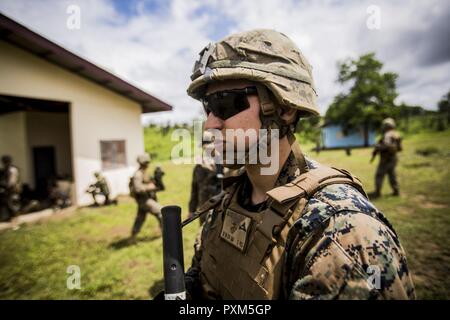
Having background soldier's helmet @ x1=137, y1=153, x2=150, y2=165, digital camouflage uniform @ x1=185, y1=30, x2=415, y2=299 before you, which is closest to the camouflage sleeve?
digital camouflage uniform @ x1=185, y1=30, x2=415, y2=299

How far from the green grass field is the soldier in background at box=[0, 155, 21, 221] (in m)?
1.33

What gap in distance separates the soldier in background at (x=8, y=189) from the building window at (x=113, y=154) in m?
3.13

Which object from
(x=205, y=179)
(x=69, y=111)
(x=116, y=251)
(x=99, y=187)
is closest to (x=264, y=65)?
(x=205, y=179)

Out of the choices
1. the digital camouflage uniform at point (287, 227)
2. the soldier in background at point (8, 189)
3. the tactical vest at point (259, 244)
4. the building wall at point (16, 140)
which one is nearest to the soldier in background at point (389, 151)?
the digital camouflage uniform at point (287, 227)

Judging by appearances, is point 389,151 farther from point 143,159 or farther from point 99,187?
point 99,187

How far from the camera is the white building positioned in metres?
8.65

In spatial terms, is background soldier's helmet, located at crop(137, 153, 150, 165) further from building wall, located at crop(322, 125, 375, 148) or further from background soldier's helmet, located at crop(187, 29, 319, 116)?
building wall, located at crop(322, 125, 375, 148)

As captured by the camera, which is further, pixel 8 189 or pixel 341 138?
pixel 341 138

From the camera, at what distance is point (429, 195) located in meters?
8.02

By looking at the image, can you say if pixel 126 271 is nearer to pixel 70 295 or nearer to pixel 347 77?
pixel 70 295

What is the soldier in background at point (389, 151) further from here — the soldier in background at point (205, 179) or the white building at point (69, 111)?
the white building at point (69, 111)

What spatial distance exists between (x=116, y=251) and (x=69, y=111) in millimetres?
7259

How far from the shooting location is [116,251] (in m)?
5.81
